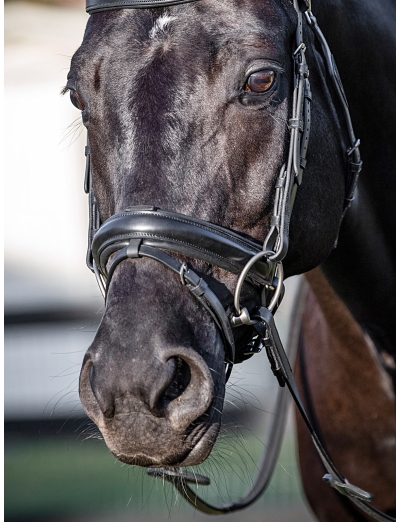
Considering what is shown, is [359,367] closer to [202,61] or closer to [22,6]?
[202,61]

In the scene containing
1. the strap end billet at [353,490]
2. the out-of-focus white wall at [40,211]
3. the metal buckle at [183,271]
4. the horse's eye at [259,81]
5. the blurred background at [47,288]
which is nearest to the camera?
the metal buckle at [183,271]

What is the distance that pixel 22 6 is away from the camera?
5.92 metres

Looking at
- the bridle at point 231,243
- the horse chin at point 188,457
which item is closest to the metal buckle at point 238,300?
the bridle at point 231,243

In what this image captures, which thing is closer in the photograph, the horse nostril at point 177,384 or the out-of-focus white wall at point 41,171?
the horse nostril at point 177,384

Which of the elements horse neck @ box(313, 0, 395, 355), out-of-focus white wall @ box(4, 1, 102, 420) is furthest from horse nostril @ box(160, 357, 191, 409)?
out-of-focus white wall @ box(4, 1, 102, 420)

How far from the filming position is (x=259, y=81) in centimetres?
152

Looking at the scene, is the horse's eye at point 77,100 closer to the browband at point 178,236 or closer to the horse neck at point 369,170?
the browband at point 178,236

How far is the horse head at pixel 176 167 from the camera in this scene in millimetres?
1329

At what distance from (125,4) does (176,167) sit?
0.49 m

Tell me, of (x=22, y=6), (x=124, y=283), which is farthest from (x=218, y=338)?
(x=22, y=6)

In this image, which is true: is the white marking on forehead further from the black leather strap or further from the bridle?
the black leather strap

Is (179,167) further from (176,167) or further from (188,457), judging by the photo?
(188,457)

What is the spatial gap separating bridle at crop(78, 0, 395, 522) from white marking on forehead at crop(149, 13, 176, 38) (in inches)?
1.7

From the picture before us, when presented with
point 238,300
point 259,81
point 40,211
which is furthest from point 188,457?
point 40,211
